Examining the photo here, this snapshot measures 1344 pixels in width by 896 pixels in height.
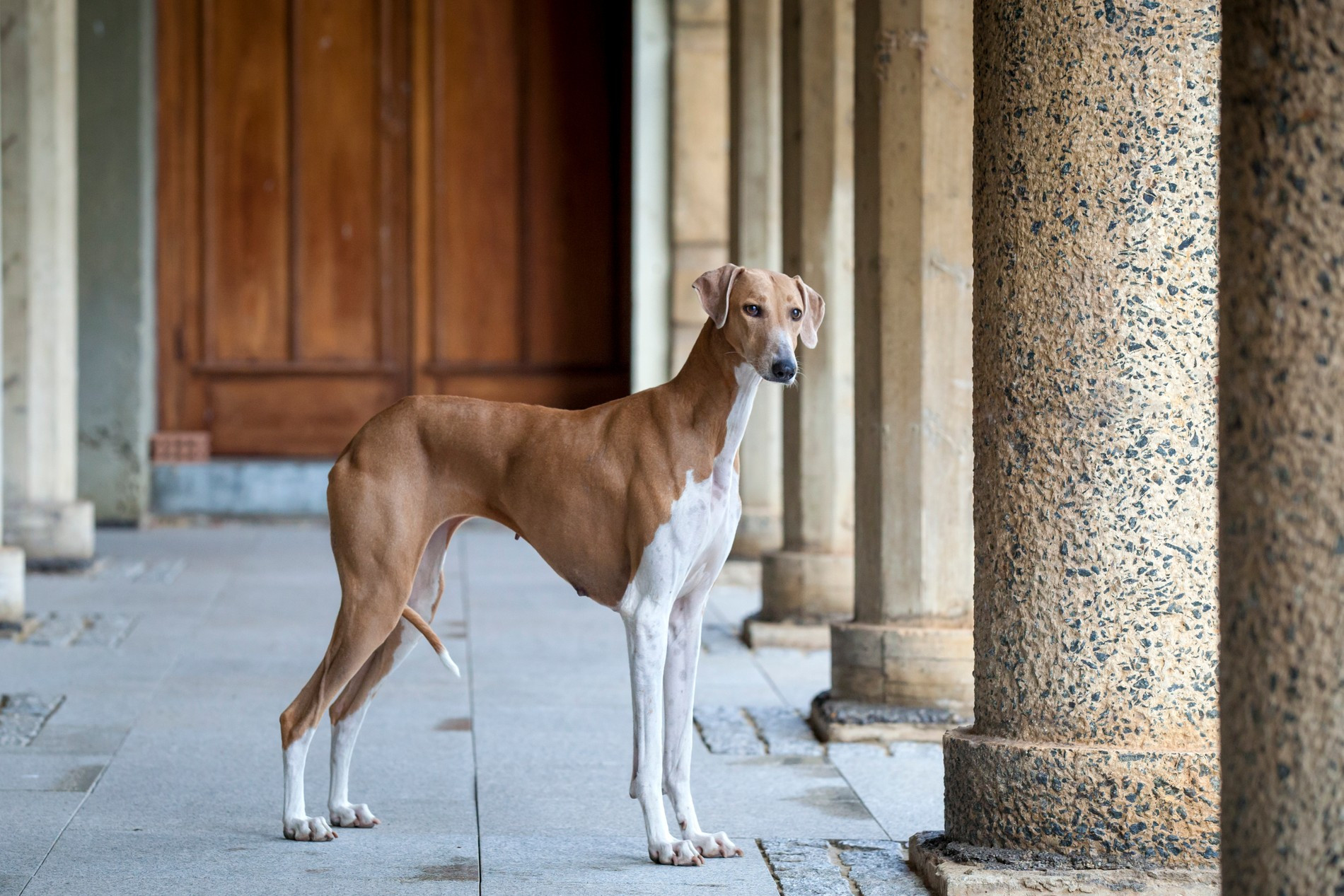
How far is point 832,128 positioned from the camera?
7262 mm

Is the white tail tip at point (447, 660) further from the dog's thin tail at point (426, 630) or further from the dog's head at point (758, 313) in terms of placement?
the dog's head at point (758, 313)

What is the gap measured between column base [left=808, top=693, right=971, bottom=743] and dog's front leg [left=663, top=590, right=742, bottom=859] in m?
1.31

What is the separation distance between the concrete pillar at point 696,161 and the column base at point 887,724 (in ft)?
22.5

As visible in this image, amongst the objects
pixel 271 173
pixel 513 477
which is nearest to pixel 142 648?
pixel 513 477

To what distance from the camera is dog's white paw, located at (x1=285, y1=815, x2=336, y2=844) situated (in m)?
4.08

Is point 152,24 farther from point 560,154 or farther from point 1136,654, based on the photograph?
point 1136,654

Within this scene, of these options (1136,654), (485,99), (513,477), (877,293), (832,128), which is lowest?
(1136,654)

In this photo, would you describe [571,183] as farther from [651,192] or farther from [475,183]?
[651,192]

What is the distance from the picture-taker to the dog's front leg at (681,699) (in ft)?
13.4

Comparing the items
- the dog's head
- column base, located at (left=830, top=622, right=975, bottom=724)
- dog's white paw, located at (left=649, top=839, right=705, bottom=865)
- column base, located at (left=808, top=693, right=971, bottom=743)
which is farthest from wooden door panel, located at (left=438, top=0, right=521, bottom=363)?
dog's white paw, located at (left=649, top=839, right=705, bottom=865)

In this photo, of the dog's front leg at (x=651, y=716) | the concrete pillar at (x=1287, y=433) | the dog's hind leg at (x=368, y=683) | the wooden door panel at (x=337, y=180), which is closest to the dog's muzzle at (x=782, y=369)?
the dog's front leg at (x=651, y=716)

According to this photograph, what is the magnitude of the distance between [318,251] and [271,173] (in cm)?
71

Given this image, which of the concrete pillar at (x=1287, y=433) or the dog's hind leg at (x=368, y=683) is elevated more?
the concrete pillar at (x=1287, y=433)

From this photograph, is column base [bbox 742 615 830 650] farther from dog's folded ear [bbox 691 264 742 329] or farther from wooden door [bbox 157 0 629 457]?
wooden door [bbox 157 0 629 457]
